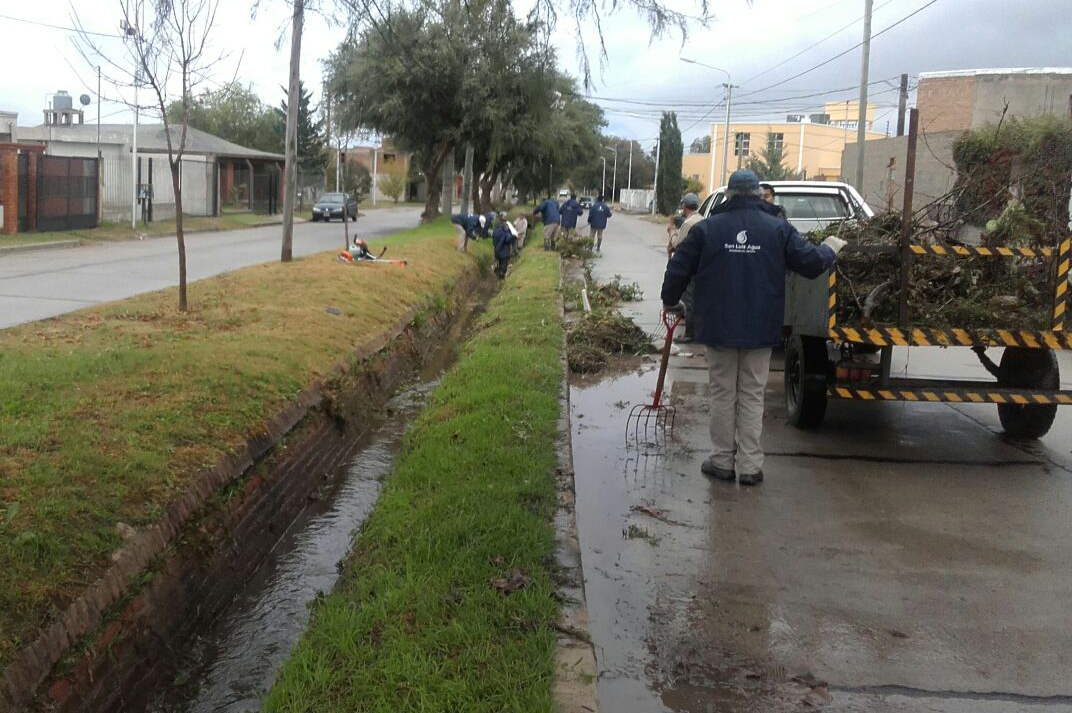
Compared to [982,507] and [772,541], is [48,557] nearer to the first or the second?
[772,541]

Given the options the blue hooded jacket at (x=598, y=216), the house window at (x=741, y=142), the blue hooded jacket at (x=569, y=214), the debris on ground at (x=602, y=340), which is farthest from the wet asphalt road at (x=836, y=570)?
the house window at (x=741, y=142)

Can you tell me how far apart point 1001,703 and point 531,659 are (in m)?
1.86

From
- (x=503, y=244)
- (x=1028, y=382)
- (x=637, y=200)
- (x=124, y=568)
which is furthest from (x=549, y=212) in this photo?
(x=637, y=200)

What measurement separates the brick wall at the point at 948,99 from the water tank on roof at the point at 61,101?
128 ft

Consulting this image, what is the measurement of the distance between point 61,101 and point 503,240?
119 ft

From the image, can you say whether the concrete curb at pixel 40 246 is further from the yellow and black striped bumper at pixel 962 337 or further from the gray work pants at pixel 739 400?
the yellow and black striped bumper at pixel 962 337

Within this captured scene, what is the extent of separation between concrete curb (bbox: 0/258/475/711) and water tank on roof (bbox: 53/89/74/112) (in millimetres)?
47825

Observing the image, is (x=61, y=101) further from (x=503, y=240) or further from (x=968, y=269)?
(x=968, y=269)

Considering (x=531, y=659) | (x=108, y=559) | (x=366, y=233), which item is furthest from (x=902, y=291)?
(x=366, y=233)

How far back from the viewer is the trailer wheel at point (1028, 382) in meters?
7.63

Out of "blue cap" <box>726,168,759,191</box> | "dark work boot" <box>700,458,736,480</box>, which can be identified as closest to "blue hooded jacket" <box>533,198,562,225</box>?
"dark work boot" <box>700,458,736,480</box>

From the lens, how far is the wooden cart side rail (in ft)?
23.9

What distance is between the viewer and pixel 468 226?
2480 centimetres

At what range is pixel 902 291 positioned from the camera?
7.15 m
